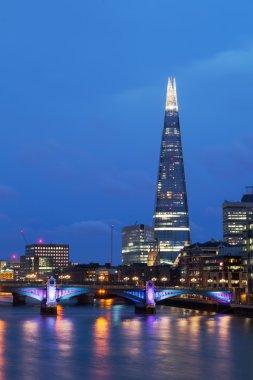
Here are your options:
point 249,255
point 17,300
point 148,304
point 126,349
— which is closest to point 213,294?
point 148,304

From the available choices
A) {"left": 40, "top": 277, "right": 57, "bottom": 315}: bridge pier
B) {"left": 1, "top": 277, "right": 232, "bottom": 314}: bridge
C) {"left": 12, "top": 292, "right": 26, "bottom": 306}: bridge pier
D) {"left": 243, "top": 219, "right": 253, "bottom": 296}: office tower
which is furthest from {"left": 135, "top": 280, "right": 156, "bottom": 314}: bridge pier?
{"left": 12, "top": 292, "right": 26, "bottom": 306}: bridge pier

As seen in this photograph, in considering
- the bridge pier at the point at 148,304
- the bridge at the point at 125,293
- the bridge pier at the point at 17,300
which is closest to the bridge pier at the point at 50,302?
the bridge at the point at 125,293

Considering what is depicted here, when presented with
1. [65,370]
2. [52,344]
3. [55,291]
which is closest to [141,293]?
[55,291]

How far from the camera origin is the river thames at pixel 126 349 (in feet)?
223

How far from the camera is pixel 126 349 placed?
274 feet

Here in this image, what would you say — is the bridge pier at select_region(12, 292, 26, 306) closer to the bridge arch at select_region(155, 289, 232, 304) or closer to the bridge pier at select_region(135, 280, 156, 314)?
the bridge pier at select_region(135, 280, 156, 314)

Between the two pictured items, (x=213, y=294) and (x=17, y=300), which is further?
(x=17, y=300)

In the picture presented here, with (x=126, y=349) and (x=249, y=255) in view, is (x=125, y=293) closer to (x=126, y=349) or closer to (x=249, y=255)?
(x=249, y=255)

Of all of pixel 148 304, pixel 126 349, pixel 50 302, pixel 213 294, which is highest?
pixel 213 294

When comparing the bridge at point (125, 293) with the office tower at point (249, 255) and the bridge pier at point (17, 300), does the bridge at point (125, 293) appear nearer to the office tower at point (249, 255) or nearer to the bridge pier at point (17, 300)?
the office tower at point (249, 255)

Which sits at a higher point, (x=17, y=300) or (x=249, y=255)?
(x=249, y=255)

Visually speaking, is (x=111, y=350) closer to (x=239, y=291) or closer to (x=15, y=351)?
(x=15, y=351)

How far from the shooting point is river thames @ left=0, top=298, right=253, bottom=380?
67.9m

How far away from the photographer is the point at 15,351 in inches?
3194
